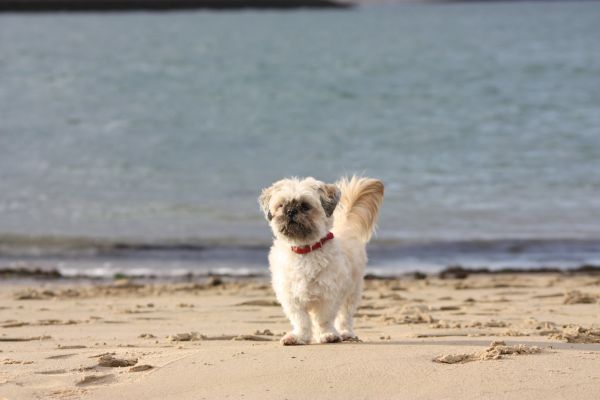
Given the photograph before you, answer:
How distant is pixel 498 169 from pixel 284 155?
478 centimetres

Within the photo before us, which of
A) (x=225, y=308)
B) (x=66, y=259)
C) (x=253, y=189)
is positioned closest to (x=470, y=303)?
(x=225, y=308)

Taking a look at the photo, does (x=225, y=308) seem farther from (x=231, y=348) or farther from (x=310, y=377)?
(x=310, y=377)

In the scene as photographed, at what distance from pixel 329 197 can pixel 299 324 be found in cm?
91

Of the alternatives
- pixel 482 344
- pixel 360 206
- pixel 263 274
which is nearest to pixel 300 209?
pixel 360 206

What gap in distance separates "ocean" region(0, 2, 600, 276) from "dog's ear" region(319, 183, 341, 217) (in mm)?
980

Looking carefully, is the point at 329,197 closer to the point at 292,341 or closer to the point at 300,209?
the point at 300,209

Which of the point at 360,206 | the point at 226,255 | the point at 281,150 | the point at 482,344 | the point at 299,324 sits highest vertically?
the point at 281,150

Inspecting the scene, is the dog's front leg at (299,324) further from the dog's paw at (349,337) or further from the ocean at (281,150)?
the ocean at (281,150)

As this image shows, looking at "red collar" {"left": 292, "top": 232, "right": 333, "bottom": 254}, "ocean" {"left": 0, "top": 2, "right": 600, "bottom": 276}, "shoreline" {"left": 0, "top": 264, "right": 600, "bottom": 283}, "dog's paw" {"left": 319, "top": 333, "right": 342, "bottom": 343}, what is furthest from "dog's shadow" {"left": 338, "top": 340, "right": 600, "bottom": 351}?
"shoreline" {"left": 0, "top": 264, "right": 600, "bottom": 283}

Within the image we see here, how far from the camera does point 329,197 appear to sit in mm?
6848

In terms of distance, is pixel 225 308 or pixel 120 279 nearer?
pixel 225 308

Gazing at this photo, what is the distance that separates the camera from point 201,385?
5.44 m

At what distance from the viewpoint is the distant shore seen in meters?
106

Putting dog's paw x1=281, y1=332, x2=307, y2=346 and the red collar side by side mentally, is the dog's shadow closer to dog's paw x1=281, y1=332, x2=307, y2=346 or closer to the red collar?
dog's paw x1=281, y1=332, x2=307, y2=346
